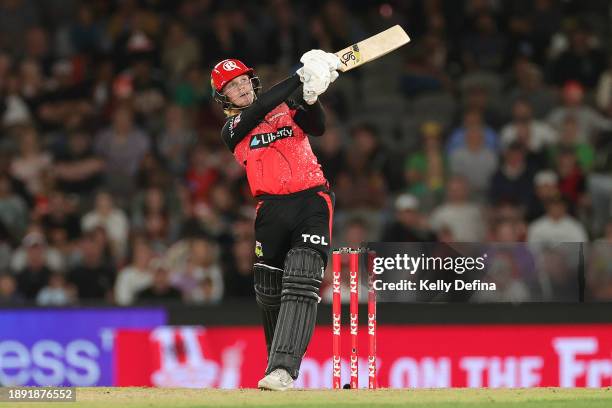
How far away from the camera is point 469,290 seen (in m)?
9.34

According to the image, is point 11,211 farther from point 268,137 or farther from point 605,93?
point 268,137

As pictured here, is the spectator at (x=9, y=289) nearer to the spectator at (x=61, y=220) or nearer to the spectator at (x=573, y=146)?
the spectator at (x=61, y=220)

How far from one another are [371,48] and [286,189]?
1.11 metres

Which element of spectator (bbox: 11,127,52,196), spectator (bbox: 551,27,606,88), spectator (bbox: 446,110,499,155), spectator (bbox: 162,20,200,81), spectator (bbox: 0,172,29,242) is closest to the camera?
spectator (bbox: 0,172,29,242)

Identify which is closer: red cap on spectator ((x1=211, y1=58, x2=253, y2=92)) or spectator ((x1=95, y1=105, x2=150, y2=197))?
red cap on spectator ((x1=211, y1=58, x2=253, y2=92))

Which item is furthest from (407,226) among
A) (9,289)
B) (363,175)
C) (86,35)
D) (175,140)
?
(86,35)

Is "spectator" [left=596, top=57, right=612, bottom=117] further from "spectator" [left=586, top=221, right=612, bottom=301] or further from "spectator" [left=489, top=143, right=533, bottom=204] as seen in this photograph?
"spectator" [left=586, top=221, right=612, bottom=301]

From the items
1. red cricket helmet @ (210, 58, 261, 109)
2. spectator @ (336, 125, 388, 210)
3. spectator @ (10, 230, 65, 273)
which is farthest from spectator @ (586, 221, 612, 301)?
spectator @ (10, 230, 65, 273)

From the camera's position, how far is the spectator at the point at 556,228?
1438 centimetres

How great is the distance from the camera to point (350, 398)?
8312 mm

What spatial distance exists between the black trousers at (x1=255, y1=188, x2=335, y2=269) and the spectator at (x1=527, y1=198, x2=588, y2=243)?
5.76m

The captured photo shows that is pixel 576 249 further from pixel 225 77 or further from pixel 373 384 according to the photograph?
pixel 225 77

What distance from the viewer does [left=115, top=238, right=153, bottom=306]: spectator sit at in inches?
562
